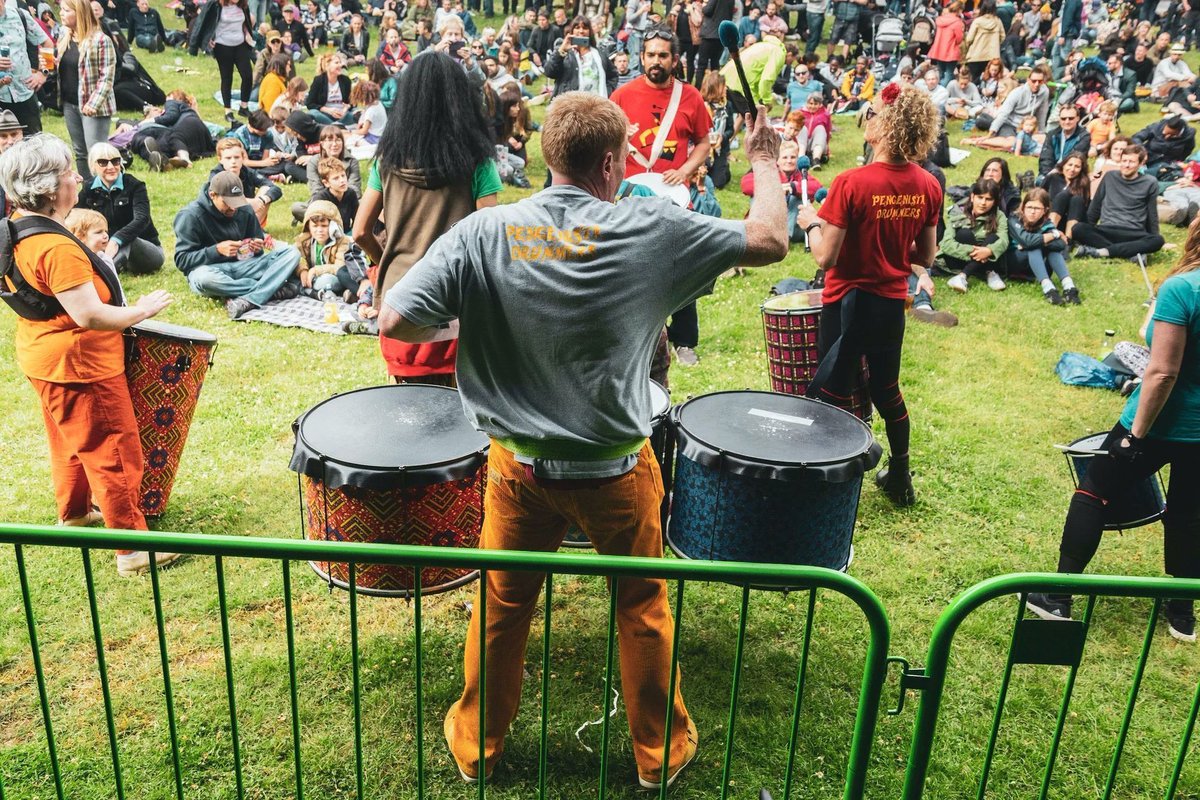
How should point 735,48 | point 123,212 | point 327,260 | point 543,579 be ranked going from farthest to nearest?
point 327,260
point 123,212
point 543,579
point 735,48

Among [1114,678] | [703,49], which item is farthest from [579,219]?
[703,49]

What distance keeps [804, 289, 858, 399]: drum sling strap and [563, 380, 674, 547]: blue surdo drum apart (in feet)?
4.43

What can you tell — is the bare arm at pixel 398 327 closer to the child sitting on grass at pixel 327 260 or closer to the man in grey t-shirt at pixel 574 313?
the man in grey t-shirt at pixel 574 313

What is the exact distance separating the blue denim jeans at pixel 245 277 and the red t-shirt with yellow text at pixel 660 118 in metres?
3.66

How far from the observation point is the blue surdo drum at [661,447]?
153 inches

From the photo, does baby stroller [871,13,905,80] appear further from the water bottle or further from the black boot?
the black boot

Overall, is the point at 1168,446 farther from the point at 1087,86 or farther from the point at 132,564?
the point at 1087,86

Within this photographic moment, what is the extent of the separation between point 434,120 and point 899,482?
3.21m

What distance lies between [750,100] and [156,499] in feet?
12.6

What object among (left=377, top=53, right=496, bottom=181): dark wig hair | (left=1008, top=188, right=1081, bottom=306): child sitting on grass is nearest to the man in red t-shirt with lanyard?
(left=377, top=53, right=496, bottom=181): dark wig hair

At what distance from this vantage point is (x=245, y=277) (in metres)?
8.70

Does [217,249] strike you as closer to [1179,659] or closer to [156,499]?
[156,499]

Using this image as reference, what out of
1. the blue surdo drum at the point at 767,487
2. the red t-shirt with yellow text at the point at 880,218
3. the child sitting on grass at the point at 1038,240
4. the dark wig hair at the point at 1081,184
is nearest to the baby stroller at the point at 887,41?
the dark wig hair at the point at 1081,184

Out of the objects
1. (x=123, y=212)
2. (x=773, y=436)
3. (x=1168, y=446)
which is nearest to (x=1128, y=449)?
(x=1168, y=446)
